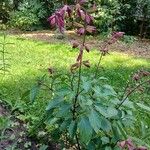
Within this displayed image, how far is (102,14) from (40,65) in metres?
5.08

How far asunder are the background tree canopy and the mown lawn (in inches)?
95.5

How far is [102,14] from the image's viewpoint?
13.1m

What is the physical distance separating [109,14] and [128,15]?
34.5 inches

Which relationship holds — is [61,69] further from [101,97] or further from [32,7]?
[32,7]

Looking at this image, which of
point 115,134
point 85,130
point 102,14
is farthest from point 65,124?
point 102,14

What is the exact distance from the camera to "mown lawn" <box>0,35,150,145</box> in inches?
247

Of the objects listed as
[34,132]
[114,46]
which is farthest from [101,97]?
[114,46]

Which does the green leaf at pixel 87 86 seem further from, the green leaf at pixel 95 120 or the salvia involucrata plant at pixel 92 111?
the green leaf at pixel 95 120

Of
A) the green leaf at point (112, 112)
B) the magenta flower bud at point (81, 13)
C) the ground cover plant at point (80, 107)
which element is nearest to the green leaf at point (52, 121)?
the ground cover plant at point (80, 107)

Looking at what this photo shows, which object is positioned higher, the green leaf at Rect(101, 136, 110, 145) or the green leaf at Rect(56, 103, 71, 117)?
the green leaf at Rect(56, 103, 71, 117)

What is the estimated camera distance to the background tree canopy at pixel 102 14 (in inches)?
525

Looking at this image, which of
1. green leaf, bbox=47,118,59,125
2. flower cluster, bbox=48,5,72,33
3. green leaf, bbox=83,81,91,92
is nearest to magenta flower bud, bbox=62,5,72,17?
flower cluster, bbox=48,5,72,33

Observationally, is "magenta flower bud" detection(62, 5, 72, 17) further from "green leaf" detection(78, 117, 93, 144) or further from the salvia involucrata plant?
"green leaf" detection(78, 117, 93, 144)

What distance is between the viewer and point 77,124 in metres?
3.23
